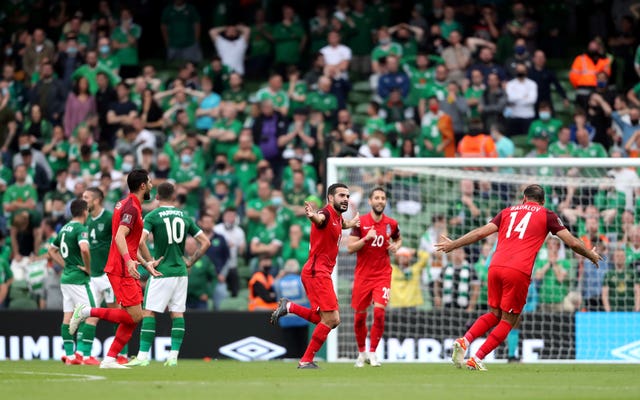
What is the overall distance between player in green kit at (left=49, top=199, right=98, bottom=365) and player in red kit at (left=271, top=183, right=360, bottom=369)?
3.22 metres

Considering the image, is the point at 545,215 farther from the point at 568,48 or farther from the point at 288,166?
the point at 568,48

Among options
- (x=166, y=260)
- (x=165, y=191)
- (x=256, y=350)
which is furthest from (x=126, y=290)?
(x=256, y=350)

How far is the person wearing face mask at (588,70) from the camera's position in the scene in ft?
76.9

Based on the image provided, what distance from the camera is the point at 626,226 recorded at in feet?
62.8

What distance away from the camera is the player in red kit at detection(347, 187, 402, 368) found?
52.9 feet

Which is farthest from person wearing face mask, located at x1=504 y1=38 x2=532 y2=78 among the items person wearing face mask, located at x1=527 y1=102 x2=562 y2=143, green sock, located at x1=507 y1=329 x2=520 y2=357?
green sock, located at x1=507 y1=329 x2=520 y2=357

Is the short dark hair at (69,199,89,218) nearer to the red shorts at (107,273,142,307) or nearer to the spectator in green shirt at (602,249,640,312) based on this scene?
the red shorts at (107,273,142,307)

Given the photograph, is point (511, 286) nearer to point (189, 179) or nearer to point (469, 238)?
point (469, 238)

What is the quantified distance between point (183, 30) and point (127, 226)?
13161 millimetres

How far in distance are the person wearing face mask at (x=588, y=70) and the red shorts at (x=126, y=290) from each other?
11.2 metres

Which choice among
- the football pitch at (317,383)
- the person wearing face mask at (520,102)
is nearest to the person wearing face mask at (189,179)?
the person wearing face mask at (520,102)

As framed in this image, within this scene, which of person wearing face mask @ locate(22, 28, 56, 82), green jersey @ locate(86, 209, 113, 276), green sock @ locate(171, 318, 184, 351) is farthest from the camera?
person wearing face mask @ locate(22, 28, 56, 82)

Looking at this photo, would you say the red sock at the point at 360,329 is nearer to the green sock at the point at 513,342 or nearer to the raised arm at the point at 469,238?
the raised arm at the point at 469,238

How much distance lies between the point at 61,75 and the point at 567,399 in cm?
1764
